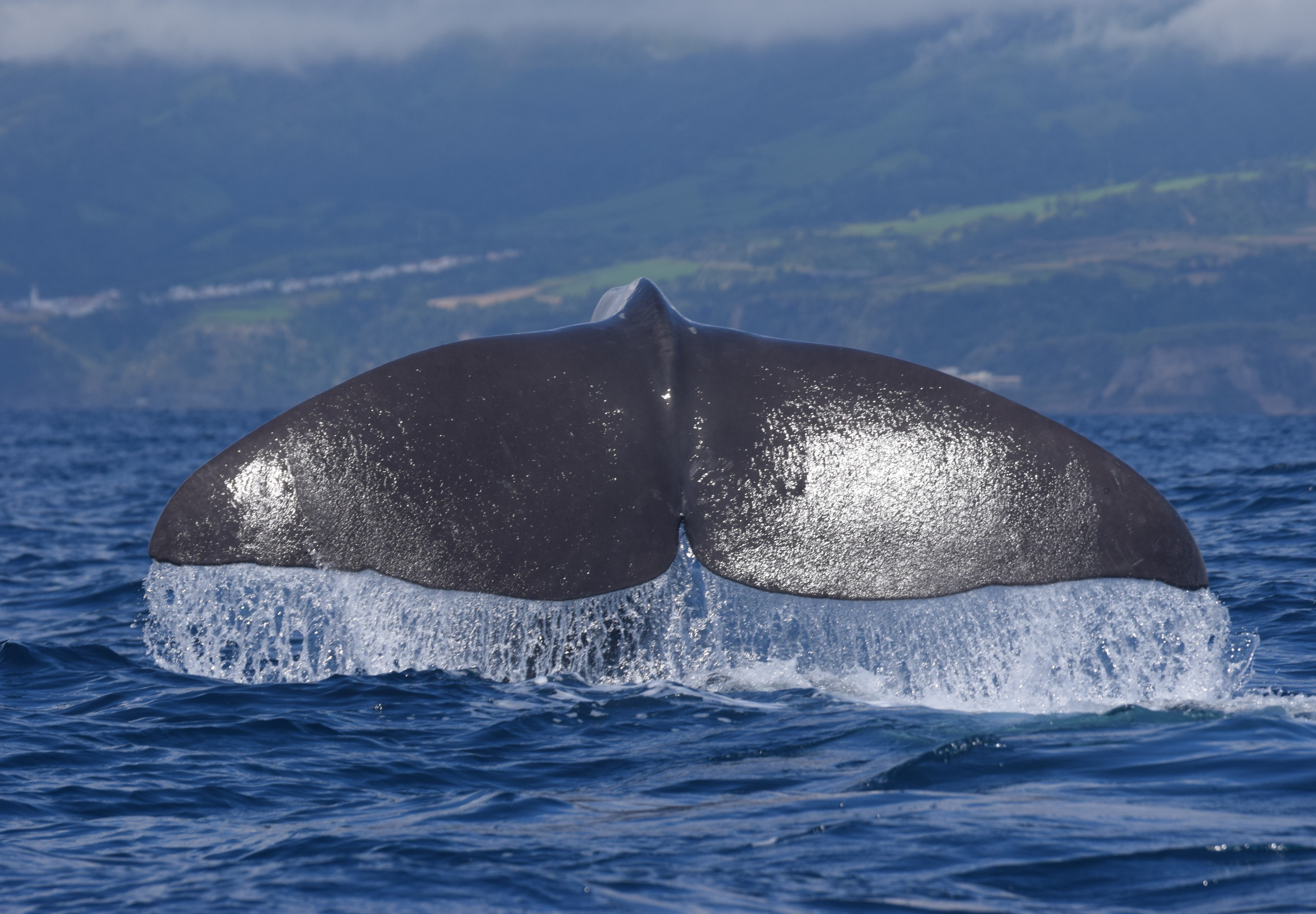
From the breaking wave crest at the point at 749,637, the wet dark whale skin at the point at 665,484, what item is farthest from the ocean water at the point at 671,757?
the wet dark whale skin at the point at 665,484

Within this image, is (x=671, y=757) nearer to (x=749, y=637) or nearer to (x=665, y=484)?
(x=665, y=484)

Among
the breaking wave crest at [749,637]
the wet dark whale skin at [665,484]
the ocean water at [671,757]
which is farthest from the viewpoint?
the breaking wave crest at [749,637]

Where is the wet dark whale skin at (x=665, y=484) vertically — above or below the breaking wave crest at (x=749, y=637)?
above

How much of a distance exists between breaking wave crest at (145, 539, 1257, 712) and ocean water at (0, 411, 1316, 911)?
29 mm

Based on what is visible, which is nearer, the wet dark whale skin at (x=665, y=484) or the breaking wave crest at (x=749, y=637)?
the wet dark whale skin at (x=665, y=484)

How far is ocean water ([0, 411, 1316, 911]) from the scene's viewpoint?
4.86 metres

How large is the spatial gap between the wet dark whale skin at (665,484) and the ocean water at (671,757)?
0.19m

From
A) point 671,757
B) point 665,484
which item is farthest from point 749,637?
point 665,484

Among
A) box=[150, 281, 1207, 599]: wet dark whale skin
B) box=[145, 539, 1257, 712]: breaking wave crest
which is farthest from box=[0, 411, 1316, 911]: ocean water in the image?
box=[150, 281, 1207, 599]: wet dark whale skin

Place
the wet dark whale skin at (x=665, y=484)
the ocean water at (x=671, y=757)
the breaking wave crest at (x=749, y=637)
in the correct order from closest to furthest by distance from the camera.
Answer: the ocean water at (x=671, y=757)
the wet dark whale skin at (x=665, y=484)
the breaking wave crest at (x=749, y=637)

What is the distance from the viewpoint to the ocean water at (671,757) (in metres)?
4.86

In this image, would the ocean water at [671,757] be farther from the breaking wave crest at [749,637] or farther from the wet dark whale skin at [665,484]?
the wet dark whale skin at [665,484]

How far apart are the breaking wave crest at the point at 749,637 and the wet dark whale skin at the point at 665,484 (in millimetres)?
130

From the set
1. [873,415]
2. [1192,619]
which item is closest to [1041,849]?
[1192,619]
